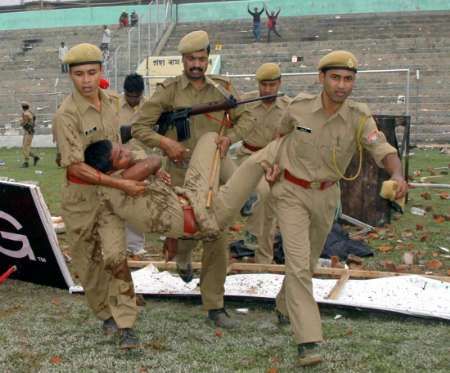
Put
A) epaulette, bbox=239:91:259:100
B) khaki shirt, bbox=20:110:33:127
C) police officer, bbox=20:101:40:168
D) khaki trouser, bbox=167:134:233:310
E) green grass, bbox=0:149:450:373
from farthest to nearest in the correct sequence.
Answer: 1. khaki shirt, bbox=20:110:33:127
2. police officer, bbox=20:101:40:168
3. epaulette, bbox=239:91:259:100
4. khaki trouser, bbox=167:134:233:310
5. green grass, bbox=0:149:450:373

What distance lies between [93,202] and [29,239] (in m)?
1.36

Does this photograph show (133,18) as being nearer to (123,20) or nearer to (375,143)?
(123,20)

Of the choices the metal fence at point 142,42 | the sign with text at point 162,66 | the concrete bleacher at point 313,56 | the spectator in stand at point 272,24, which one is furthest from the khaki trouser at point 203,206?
the spectator in stand at point 272,24

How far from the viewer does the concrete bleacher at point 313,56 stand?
952 inches

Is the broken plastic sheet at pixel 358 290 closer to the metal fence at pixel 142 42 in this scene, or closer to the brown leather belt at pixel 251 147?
the brown leather belt at pixel 251 147

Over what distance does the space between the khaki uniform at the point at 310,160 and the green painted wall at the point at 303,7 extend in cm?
2902

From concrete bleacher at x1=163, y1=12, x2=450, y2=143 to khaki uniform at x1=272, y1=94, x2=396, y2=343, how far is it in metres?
16.5

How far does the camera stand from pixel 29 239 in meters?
6.45

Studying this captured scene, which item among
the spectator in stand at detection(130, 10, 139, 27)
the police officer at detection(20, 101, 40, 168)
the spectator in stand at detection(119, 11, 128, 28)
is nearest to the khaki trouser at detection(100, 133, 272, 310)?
the police officer at detection(20, 101, 40, 168)

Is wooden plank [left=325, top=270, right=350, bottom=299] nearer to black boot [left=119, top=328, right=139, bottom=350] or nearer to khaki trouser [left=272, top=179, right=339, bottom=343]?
khaki trouser [left=272, top=179, right=339, bottom=343]

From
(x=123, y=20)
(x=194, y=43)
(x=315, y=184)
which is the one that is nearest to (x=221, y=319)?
(x=315, y=184)

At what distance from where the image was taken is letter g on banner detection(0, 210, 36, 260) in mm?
6445

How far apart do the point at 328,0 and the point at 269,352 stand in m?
30.8

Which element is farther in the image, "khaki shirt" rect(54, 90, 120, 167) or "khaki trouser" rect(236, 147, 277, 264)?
"khaki trouser" rect(236, 147, 277, 264)
